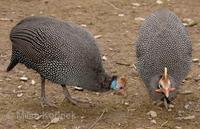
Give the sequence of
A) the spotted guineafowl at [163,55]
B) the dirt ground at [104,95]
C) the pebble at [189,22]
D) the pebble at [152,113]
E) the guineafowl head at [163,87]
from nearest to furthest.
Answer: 1. the guineafowl head at [163,87]
2. the spotted guineafowl at [163,55]
3. the dirt ground at [104,95]
4. the pebble at [152,113]
5. the pebble at [189,22]

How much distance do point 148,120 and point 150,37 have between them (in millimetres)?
749

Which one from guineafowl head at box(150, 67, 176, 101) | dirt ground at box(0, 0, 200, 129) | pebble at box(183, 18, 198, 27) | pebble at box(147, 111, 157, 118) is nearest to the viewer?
guineafowl head at box(150, 67, 176, 101)

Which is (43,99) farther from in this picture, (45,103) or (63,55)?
(63,55)

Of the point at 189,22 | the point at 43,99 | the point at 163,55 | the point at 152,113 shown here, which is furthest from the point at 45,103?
the point at 189,22

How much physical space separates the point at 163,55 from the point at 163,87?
472 millimetres

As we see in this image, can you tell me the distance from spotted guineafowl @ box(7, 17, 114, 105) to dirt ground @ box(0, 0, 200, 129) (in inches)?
12.4

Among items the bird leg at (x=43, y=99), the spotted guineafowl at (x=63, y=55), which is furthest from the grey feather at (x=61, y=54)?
the bird leg at (x=43, y=99)

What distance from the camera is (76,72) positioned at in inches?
172

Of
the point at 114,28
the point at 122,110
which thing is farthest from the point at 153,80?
the point at 114,28

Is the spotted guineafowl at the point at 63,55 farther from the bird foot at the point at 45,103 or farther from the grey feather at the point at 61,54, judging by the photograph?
the bird foot at the point at 45,103

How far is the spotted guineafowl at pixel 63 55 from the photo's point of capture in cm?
436

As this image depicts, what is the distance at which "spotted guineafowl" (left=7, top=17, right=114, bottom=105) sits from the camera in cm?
436

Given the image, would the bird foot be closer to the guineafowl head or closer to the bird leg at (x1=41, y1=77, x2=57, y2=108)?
→ the bird leg at (x1=41, y1=77, x2=57, y2=108)

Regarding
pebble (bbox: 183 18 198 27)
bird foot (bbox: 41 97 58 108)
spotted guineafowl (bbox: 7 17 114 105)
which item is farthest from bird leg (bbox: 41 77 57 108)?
pebble (bbox: 183 18 198 27)
